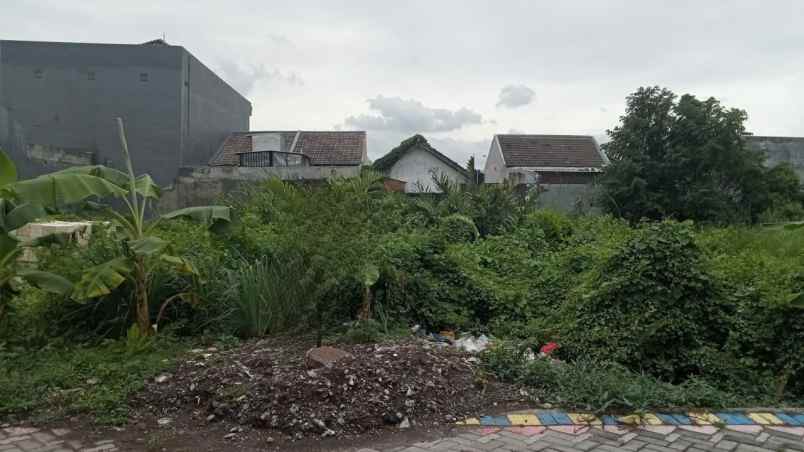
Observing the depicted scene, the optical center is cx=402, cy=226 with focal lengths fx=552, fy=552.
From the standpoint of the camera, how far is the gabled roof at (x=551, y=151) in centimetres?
2641

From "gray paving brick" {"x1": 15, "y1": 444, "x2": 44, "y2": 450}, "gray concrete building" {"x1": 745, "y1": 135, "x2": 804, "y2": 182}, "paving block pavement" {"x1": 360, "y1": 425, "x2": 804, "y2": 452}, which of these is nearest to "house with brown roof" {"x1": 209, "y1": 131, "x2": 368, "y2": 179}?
"gray concrete building" {"x1": 745, "y1": 135, "x2": 804, "y2": 182}

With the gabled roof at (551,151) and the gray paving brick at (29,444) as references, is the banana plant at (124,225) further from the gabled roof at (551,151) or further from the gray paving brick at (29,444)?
the gabled roof at (551,151)

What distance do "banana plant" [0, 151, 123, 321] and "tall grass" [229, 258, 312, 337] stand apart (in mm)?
1463

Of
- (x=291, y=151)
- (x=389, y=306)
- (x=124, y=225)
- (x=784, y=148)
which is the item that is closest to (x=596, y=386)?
(x=389, y=306)

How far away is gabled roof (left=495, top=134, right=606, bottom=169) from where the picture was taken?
26.4 metres

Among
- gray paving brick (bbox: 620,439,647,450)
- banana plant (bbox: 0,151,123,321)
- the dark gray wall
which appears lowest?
gray paving brick (bbox: 620,439,647,450)

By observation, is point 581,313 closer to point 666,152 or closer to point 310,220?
point 310,220

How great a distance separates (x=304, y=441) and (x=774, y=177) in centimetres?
1918

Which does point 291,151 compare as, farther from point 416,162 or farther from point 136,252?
point 136,252

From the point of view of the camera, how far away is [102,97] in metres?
22.4

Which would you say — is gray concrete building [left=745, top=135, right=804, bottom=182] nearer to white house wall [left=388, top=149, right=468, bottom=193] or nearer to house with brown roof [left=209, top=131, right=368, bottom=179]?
white house wall [left=388, top=149, right=468, bottom=193]

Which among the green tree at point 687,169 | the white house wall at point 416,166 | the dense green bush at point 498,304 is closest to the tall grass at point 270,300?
the dense green bush at point 498,304

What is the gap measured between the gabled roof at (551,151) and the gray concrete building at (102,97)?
50.0ft

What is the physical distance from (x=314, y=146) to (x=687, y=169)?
51.9ft
